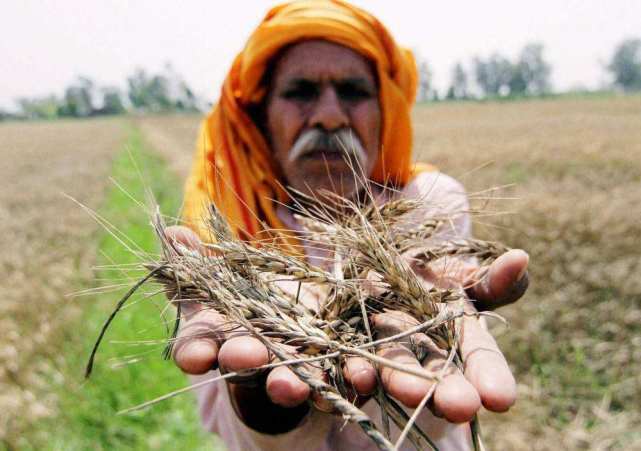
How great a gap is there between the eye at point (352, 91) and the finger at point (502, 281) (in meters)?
1.10

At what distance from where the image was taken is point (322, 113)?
6.38 ft

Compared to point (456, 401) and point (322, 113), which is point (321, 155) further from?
point (456, 401)

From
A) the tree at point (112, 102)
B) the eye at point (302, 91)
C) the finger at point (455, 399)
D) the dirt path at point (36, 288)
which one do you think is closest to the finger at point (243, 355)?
the finger at point (455, 399)

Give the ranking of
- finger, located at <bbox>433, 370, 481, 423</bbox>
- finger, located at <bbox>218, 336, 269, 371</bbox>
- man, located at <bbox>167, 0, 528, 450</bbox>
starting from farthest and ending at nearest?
1. man, located at <bbox>167, 0, 528, 450</bbox>
2. finger, located at <bbox>218, 336, 269, 371</bbox>
3. finger, located at <bbox>433, 370, 481, 423</bbox>

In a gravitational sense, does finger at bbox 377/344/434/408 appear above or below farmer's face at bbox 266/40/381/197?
below

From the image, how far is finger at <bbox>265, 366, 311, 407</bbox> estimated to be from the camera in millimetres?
923

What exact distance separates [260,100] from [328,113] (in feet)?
1.63

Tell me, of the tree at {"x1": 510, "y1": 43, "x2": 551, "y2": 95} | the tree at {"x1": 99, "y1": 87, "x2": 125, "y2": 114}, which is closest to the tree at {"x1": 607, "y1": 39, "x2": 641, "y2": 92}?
the tree at {"x1": 510, "y1": 43, "x2": 551, "y2": 95}

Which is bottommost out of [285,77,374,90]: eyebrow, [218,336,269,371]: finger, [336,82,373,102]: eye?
[218,336,269,371]: finger

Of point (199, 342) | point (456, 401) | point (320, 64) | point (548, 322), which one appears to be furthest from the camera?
point (548, 322)

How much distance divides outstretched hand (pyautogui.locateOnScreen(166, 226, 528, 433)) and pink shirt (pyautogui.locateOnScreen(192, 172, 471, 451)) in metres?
→ 0.11

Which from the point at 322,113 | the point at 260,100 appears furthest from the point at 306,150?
the point at 260,100

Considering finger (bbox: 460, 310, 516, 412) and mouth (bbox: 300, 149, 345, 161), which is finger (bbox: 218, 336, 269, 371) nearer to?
finger (bbox: 460, 310, 516, 412)

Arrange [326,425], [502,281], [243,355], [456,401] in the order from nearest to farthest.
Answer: [456,401] → [243,355] → [502,281] → [326,425]
